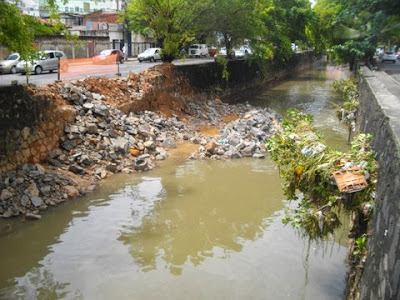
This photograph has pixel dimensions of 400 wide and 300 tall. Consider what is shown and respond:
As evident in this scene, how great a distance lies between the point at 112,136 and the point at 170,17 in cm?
839

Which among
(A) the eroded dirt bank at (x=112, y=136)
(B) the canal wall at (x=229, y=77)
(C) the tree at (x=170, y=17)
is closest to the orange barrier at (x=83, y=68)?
(A) the eroded dirt bank at (x=112, y=136)

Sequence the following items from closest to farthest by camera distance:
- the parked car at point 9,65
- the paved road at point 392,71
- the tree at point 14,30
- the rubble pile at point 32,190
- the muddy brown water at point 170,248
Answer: the muddy brown water at point 170,248
the rubble pile at point 32,190
the tree at point 14,30
the paved road at point 392,71
the parked car at point 9,65

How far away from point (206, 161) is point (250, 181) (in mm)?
2115

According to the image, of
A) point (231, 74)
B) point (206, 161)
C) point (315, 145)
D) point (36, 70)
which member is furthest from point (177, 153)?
point (231, 74)

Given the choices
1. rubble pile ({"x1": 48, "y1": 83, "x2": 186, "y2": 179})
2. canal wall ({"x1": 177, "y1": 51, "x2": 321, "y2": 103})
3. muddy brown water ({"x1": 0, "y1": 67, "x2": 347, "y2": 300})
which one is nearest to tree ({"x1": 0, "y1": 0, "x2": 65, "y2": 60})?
rubble pile ({"x1": 48, "y1": 83, "x2": 186, "y2": 179})

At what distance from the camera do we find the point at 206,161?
13.4 meters

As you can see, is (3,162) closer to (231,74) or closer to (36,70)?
(36,70)

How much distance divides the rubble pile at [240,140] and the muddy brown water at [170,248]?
2.04m

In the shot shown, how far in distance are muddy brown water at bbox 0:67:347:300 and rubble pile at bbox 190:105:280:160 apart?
204 centimetres

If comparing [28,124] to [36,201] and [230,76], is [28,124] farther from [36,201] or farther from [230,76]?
[230,76]

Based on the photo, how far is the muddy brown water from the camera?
6648 mm

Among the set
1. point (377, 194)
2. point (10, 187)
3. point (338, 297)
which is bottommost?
point (338, 297)

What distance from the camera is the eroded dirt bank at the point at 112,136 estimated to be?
32.8 feet

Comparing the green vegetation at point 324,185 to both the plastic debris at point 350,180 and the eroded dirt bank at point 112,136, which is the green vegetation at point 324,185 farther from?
the eroded dirt bank at point 112,136
